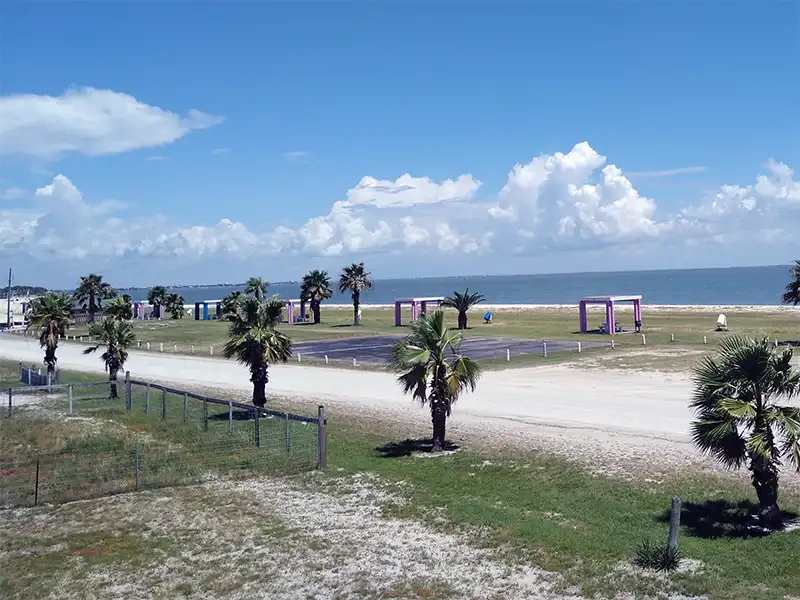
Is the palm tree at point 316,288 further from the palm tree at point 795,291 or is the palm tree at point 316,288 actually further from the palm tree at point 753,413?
the palm tree at point 753,413

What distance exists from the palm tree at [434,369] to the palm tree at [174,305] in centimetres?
8501

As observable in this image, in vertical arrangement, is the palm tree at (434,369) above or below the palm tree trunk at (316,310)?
below

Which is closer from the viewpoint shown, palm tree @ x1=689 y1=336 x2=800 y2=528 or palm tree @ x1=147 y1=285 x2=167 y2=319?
palm tree @ x1=689 y1=336 x2=800 y2=528

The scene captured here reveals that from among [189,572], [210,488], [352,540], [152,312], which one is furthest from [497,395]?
[152,312]

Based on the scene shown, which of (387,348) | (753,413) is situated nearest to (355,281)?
(387,348)

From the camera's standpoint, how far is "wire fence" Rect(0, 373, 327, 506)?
17703 millimetres

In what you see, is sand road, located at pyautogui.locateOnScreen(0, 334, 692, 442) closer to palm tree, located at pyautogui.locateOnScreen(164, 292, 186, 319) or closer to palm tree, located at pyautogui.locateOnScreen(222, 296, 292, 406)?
palm tree, located at pyautogui.locateOnScreen(222, 296, 292, 406)

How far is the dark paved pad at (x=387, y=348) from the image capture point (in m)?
46.5

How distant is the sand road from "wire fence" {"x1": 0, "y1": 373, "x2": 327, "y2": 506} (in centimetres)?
581

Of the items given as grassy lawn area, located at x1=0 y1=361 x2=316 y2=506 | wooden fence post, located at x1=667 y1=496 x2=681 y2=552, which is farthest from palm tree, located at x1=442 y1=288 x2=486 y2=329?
wooden fence post, located at x1=667 y1=496 x2=681 y2=552

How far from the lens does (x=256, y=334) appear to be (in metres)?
25.8

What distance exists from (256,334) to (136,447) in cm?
913

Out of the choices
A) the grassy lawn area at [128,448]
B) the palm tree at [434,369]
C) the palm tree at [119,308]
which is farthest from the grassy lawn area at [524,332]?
the palm tree at [434,369]

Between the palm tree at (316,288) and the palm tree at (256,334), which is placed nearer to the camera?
the palm tree at (256,334)
